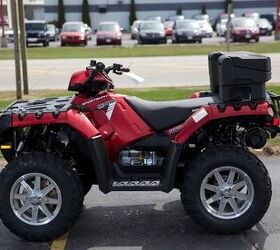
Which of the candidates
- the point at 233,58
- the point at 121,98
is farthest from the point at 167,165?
the point at 233,58

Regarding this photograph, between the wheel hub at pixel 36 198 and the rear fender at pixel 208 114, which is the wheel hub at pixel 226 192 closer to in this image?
the rear fender at pixel 208 114

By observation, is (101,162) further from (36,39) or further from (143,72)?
(36,39)

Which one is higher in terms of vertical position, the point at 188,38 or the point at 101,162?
the point at 101,162

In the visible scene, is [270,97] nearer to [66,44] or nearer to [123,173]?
[123,173]

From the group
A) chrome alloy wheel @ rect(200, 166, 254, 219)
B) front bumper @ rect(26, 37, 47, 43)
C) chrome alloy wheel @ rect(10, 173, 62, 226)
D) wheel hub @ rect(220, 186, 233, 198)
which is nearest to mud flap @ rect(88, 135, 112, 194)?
chrome alloy wheel @ rect(10, 173, 62, 226)

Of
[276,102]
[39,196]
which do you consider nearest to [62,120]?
[39,196]

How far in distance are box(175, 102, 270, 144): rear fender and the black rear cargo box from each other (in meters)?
0.11

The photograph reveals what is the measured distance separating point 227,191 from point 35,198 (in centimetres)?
160

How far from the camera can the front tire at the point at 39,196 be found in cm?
468

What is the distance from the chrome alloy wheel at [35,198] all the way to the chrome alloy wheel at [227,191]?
123cm

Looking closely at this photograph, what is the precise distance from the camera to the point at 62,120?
15.3 feet

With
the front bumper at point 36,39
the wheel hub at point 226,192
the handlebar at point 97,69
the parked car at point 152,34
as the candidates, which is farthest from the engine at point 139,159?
the front bumper at point 36,39

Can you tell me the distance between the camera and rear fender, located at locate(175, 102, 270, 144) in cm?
467

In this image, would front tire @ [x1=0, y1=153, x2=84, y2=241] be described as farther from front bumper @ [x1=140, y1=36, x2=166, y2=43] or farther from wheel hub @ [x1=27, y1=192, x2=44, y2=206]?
front bumper @ [x1=140, y1=36, x2=166, y2=43]
